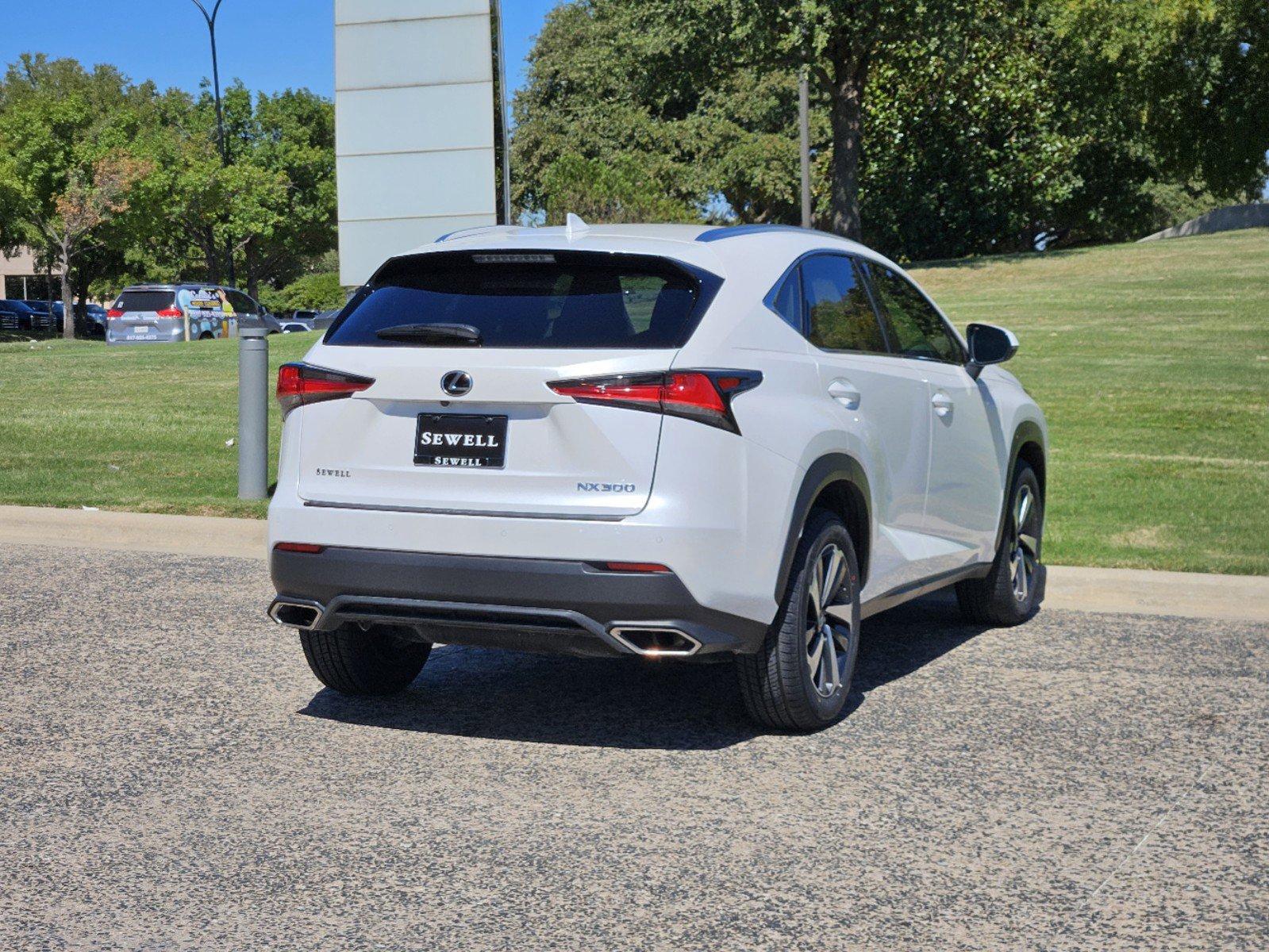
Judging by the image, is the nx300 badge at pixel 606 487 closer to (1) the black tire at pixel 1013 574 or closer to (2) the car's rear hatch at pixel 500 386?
(2) the car's rear hatch at pixel 500 386

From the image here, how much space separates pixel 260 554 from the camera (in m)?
9.55

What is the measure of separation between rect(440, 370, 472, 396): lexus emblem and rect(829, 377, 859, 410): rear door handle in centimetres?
139

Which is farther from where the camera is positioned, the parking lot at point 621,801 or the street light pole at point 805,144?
the street light pole at point 805,144

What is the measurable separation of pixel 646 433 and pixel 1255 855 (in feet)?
6.99

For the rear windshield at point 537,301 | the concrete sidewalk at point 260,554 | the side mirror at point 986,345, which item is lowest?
the concrete sidewalk at point 260,554

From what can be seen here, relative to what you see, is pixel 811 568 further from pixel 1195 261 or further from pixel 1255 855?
pixel 1195 261

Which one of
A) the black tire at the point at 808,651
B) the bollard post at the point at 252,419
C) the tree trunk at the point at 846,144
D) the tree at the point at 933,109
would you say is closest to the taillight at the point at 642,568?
the black tire at the point at 808,651

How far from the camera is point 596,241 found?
535 cm

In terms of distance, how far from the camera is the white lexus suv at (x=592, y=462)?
4906 mm

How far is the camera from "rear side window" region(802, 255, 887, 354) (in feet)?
19.2

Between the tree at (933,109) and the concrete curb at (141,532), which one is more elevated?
the tree at (933,109)

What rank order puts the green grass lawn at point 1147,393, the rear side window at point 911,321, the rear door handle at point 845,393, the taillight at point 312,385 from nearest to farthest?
1. the taillight at point 312,385
2. the rear door handle at point 845,393
3. the rear side window at point 911,321
4. the green grass lawn at point 1147,393

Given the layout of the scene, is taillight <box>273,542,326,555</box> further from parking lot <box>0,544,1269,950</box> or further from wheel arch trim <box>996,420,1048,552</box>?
wheel arch trim <box>996,420,1048,552</box>

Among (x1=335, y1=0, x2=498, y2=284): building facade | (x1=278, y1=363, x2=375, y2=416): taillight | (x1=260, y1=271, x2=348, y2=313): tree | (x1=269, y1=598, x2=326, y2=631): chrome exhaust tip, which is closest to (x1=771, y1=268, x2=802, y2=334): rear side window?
(x1=278, y1=363, x2=375, y2=416): taillight
